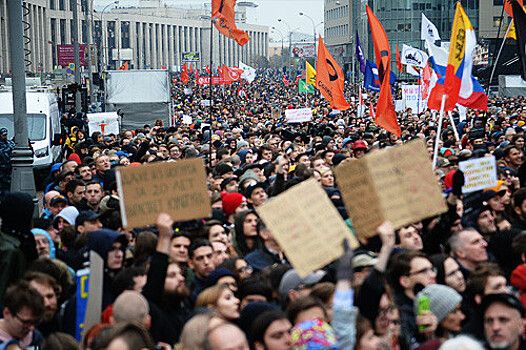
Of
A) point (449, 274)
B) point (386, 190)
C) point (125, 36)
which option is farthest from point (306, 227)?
point (125, 36)

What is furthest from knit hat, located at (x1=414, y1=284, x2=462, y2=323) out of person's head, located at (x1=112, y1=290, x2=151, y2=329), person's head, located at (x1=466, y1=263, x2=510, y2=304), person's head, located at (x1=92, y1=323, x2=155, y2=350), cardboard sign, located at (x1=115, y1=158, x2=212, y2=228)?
cardboard sign, located at (x1=115, y1=158, x2=212, y2=228)

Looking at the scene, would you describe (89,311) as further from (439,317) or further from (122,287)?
(439,317)

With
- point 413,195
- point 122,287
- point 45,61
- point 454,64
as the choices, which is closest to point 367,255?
point 413,195

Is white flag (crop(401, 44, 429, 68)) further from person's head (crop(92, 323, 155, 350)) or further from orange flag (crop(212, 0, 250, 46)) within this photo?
person's head (crop(92, 323, 155, 350))

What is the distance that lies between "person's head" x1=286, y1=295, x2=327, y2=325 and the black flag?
9520 millimetres

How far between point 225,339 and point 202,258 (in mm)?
2247

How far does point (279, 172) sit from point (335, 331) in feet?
17.4

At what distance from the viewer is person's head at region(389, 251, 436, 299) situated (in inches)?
221

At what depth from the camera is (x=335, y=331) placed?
14.2 ft

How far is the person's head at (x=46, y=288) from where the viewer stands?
5516 millimetres

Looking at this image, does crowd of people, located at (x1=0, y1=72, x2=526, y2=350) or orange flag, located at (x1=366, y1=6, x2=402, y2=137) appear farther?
orange flag, located at (x1=366, y1=6, x2=402, y2=137)

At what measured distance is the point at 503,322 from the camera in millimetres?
4762

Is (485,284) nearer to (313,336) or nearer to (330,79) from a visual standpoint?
(313,336)

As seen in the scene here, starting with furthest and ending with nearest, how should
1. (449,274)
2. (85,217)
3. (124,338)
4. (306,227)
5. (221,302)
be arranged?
(85,217) < (449,274) < (221,302) < (306,227) < (124,338)
